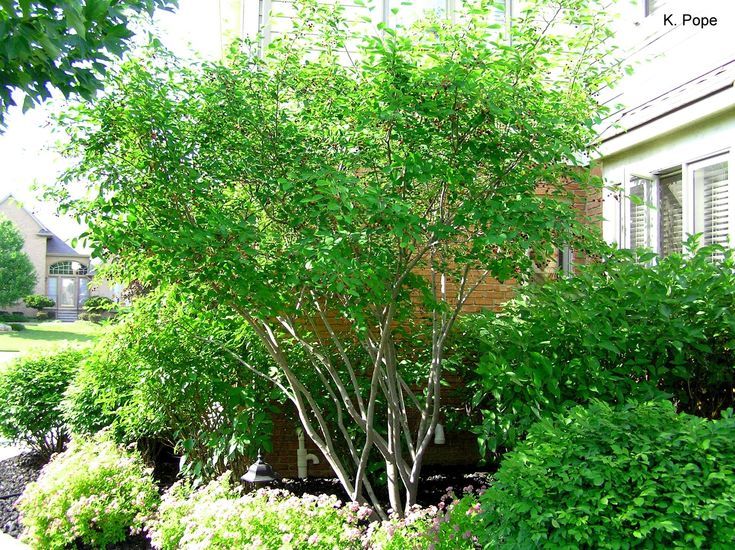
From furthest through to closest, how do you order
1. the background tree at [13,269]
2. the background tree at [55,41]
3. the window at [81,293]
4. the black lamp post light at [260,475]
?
the window at [81,293] → the background tree at [13,269] → the black lamp post light at [260,475] → the background tree at [55,41]

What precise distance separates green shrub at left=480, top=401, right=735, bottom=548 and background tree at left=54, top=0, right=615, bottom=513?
121 cm

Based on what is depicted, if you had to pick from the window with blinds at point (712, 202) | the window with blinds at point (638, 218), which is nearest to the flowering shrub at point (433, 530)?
the window with blinds at point (712, 202)

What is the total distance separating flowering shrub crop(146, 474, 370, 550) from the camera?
4273 millimetres

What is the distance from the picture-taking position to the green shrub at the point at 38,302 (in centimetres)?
5153

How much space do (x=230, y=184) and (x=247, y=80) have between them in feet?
2.11

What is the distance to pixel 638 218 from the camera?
24.8 feet

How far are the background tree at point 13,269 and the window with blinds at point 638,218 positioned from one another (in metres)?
48.7

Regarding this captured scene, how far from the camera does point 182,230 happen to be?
4.35 metres

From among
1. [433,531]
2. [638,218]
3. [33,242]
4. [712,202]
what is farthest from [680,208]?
[33,242]

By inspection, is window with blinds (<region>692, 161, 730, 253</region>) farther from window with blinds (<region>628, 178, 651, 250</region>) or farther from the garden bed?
the garden bed

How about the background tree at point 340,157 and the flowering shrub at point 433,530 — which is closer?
the flowering shrub at point 433,530

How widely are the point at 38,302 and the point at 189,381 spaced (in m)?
50.9

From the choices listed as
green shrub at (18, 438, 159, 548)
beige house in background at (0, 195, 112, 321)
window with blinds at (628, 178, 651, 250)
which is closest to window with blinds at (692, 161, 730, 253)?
window with blinds at (628, 178, 651, 250)

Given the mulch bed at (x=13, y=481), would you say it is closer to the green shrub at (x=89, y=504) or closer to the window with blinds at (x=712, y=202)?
the green shrub at (x=89, y=504)
